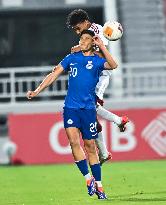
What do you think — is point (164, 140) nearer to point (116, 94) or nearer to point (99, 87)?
point (116, 94)

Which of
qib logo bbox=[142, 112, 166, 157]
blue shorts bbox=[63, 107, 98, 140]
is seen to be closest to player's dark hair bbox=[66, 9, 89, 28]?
blue shorts bbox=[63, 107, 98, 140]

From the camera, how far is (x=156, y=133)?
2247 cm

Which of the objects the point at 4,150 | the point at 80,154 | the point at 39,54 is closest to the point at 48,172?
the point at 4,150

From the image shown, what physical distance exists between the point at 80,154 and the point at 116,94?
10.2 metres

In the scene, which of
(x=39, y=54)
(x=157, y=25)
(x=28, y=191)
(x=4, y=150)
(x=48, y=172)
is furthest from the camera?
(x=39, y=54)

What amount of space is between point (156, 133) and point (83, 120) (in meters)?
9.47

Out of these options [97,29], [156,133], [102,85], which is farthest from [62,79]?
[97,29]

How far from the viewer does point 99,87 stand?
15.3 meters

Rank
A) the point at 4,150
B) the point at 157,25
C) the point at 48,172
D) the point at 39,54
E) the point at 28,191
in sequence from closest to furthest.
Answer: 1. the point at 28,191
2. the point at 48,172
3. the point at 4,150
4. the point at 157,25
5. the point at 39,54

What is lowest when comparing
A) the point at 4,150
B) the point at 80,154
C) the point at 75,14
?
the point at 4,150

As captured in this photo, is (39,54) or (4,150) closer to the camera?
(4,150)

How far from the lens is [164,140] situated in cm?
2248

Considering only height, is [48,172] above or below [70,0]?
below

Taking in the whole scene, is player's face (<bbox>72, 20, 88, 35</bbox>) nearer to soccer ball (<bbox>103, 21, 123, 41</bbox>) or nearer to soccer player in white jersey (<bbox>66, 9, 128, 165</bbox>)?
soccer player in white jersey (<bbox>66, 9, 128, 165</bbox>)
